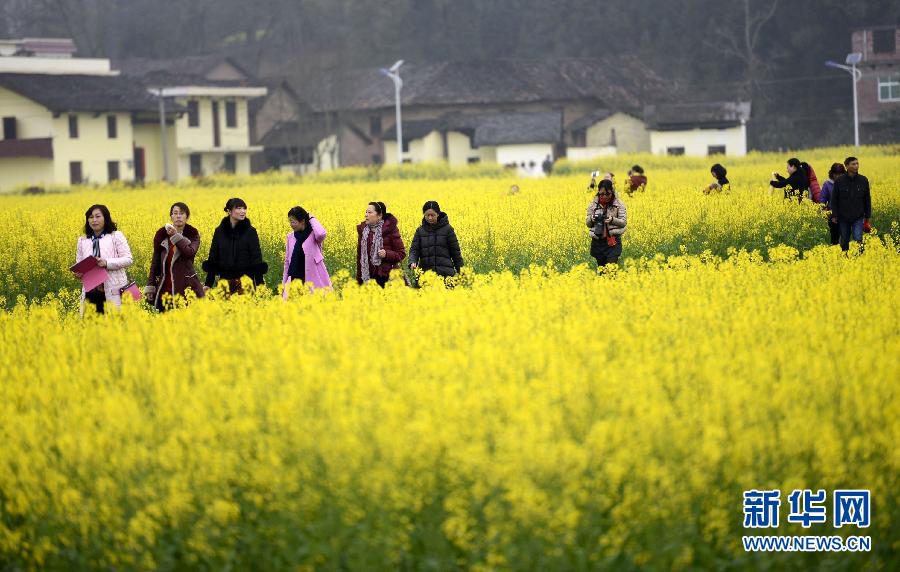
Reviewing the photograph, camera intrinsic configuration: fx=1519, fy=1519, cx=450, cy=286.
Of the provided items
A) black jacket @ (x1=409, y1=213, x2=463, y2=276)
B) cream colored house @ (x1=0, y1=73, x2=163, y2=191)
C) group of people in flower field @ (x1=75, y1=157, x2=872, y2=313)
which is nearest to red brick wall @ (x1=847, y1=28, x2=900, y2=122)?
cream colored house @ (x1=0, y1=73, x2=163, y2=191)

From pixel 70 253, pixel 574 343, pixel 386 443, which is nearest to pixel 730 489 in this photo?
pixel 386 443

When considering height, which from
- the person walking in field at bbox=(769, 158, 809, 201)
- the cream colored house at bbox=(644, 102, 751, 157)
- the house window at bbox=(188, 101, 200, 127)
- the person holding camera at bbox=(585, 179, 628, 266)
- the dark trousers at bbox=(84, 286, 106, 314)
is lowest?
the dark trousers at bbox=(84, 286, 106, 314)

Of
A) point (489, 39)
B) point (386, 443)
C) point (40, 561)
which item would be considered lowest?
point (40, 561)

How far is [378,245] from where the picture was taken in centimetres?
1447

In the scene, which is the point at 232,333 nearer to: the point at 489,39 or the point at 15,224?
the point at 15,224

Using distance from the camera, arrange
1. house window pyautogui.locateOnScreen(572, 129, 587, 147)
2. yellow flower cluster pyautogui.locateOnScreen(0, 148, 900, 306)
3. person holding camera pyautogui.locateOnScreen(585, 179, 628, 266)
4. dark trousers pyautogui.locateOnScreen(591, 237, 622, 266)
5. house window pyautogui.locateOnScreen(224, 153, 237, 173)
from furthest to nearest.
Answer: house window pyautogui.locateOnScreen(572, 129, 587, 147) → house window pyautogui.locateOnScreen(224, 153, 237, 173) → yellow flower cluster pyautogui.locateOnScreen(0, 148, 900, 306) → dark trousers pyautogui.locateOnScreen(591, 237, 622, 266) → person holding camera pyautogui.locateOnScreen(585, 179, 628, 266)

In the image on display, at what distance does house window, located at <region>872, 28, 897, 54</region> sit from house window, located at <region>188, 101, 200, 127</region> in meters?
33.4

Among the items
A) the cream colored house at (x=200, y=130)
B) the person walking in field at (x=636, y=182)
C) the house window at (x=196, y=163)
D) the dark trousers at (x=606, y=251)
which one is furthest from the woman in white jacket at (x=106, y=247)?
the house window at (x=196, y=163)

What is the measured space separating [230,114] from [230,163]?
2.38 m

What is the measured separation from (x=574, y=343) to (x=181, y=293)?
5.25m

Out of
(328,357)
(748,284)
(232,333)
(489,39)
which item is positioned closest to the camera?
(328,357)

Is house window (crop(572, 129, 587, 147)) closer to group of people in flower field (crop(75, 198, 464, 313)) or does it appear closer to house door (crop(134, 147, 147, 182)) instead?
house door (crop(134, 147, 147, 182))

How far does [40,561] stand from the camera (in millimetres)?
6719

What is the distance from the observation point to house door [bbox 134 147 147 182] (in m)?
66.8
